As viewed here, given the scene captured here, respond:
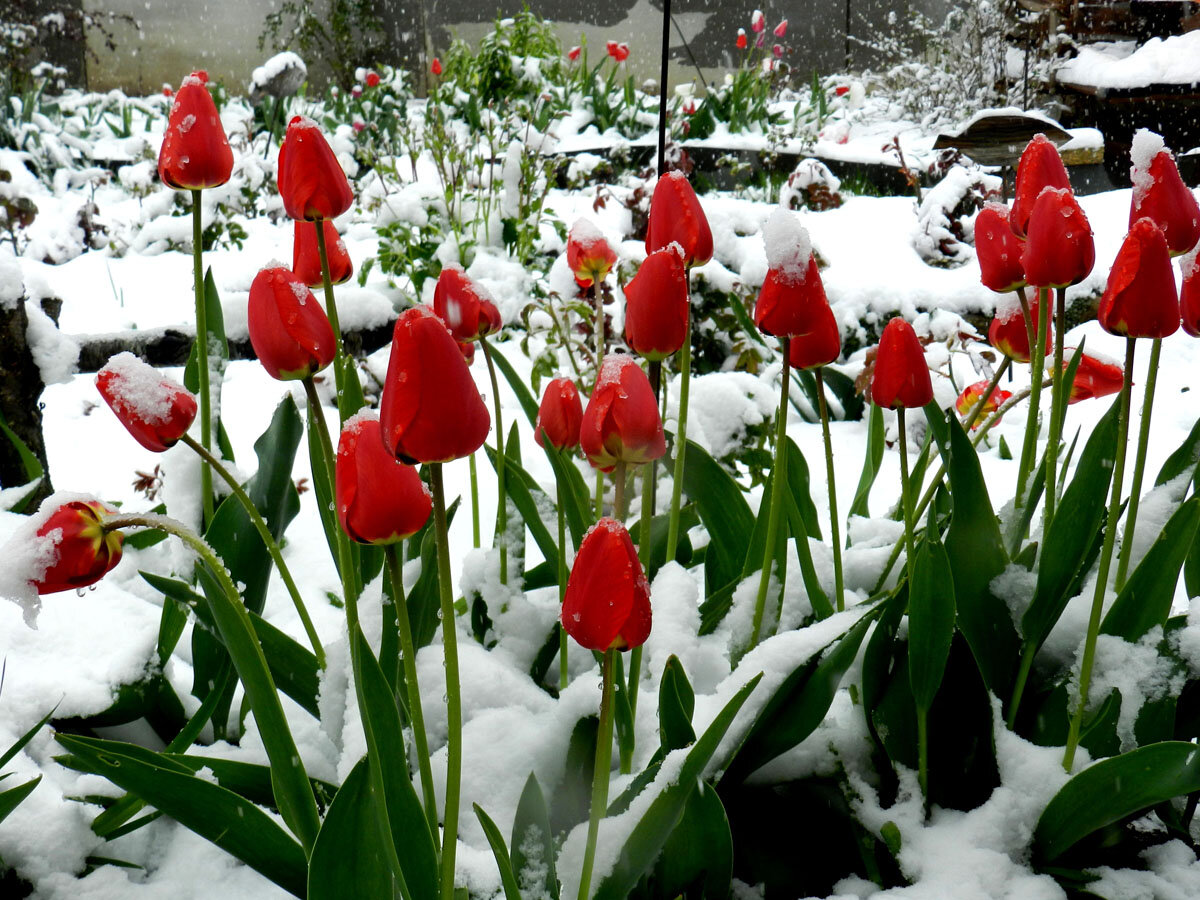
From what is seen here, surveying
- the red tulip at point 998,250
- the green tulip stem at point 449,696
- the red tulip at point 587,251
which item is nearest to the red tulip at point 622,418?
the green tulip stem at point 449,696

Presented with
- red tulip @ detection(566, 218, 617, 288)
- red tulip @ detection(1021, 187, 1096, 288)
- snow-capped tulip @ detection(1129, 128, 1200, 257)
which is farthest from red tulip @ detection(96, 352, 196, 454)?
snow-capped tulip @ detection(1129, 128, 1200, 257)

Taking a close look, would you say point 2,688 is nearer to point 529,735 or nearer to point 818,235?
point 529,735

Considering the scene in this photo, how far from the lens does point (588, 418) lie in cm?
77

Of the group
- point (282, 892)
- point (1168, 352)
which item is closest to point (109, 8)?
point (1168, 352)

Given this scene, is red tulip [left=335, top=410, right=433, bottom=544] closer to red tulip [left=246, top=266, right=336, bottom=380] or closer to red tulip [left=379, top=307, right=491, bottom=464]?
red tulip [left=379, top=307, right=491, bottom=464]

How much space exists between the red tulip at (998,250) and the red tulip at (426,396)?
58cm

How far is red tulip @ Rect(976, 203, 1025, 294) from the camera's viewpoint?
92 centimetres

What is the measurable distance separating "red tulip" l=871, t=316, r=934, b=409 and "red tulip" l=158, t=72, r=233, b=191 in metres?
0.71

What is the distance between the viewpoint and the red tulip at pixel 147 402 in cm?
78

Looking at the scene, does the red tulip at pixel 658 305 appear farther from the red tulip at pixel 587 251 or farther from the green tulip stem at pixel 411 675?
the red tulip at pixel 587 251

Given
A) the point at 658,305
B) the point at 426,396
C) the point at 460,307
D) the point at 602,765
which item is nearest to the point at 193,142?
the point at 460,307

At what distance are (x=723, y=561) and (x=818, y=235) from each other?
7.92ft

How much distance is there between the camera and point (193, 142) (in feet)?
3.38

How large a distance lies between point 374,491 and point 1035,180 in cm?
68
